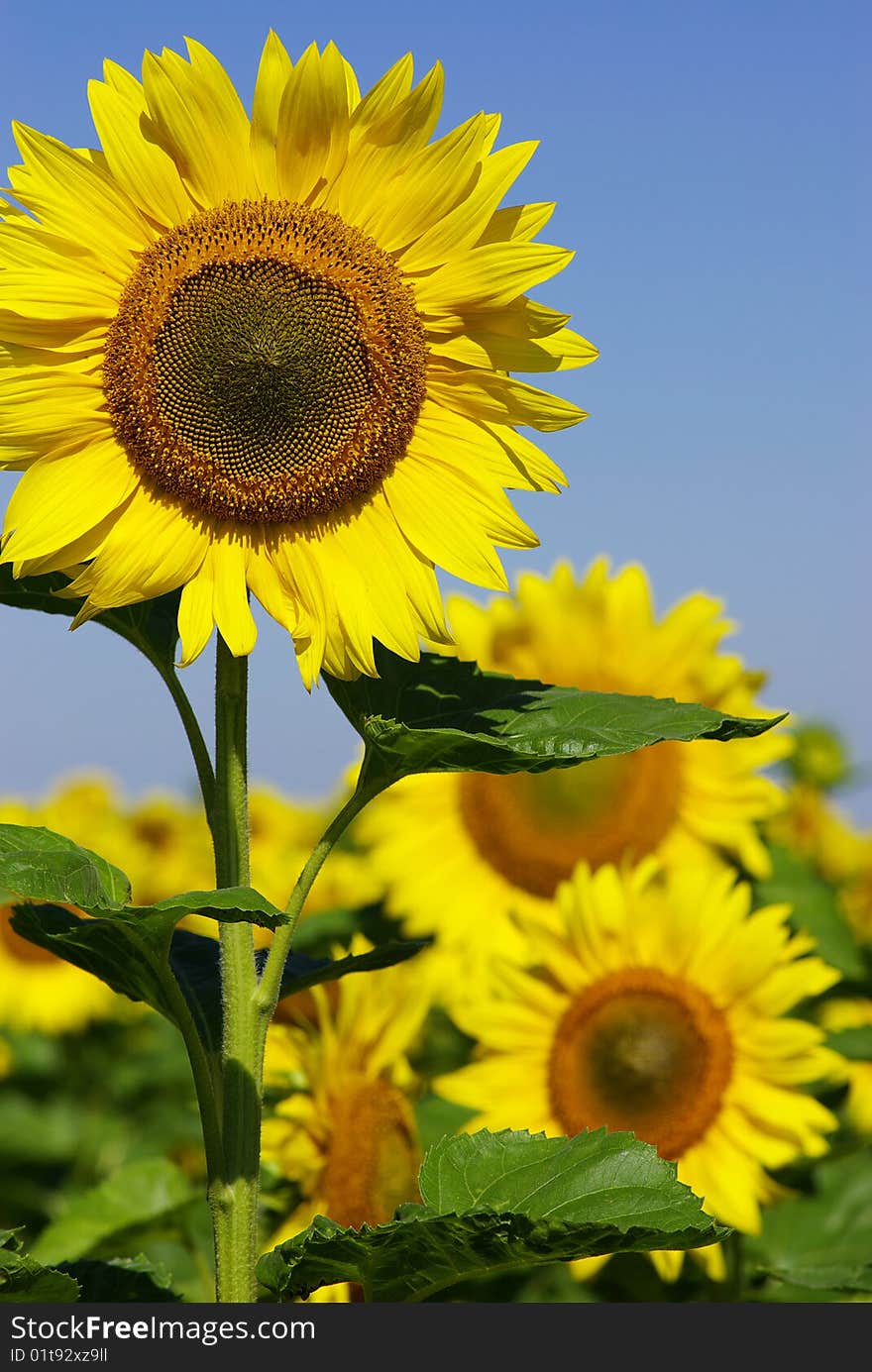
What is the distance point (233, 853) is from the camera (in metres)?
2.14

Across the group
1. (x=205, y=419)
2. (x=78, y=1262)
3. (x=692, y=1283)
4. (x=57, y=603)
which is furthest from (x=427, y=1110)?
(x=205, y=419)

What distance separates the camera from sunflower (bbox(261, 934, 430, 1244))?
3223mm

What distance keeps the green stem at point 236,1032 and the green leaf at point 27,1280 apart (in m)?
0.21

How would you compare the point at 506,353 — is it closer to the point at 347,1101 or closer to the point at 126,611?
the point at 126,611

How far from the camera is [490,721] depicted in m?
2.24

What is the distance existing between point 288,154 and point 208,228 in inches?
5.9

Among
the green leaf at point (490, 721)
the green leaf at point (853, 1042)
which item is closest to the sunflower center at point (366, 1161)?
the green leaf at point (490, 721)

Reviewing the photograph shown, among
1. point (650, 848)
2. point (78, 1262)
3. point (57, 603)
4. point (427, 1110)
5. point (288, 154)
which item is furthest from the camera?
point (650, 848)

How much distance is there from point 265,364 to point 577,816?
241 centimetres

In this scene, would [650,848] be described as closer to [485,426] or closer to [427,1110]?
[427,1110]

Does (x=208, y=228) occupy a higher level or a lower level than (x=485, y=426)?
higher

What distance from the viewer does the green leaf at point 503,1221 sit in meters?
1.92

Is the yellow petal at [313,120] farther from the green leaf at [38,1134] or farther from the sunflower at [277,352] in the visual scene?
the green leaf at [38,1134]

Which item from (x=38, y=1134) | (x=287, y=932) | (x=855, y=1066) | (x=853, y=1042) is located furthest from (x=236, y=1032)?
(x=38, y=1134)
